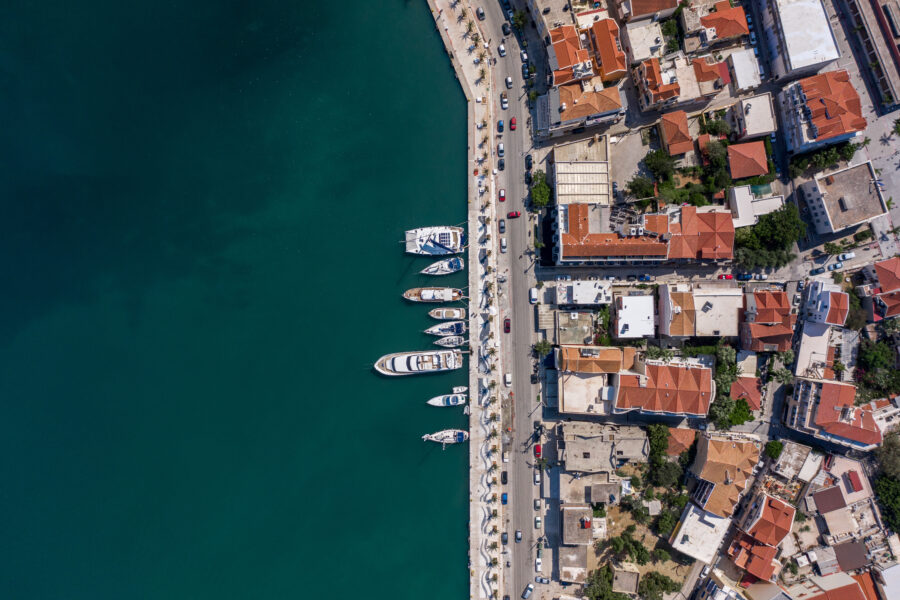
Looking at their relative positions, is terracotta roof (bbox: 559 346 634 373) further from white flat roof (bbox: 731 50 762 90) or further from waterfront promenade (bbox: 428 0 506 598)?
white flat roof (bbox: 731 50 762 90)

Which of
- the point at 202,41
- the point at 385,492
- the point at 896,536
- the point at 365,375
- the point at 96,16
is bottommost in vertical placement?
the point at 896,536

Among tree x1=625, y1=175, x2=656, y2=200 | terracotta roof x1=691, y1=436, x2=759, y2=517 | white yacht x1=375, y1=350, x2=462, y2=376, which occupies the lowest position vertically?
terracotta roof x1=691, y1=436, x2=759, y2=517

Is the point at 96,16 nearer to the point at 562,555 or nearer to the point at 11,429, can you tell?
the point at 11,429

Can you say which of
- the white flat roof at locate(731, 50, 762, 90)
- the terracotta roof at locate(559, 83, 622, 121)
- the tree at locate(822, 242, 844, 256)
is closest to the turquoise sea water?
the terracotta roof at locate(559, 83, 622, 121)

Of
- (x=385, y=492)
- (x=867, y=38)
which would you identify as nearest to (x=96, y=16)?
(x=385, y=492)

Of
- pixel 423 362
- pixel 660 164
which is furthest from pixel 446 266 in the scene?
pixel 660 164

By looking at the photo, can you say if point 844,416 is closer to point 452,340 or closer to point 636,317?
point 636,317
